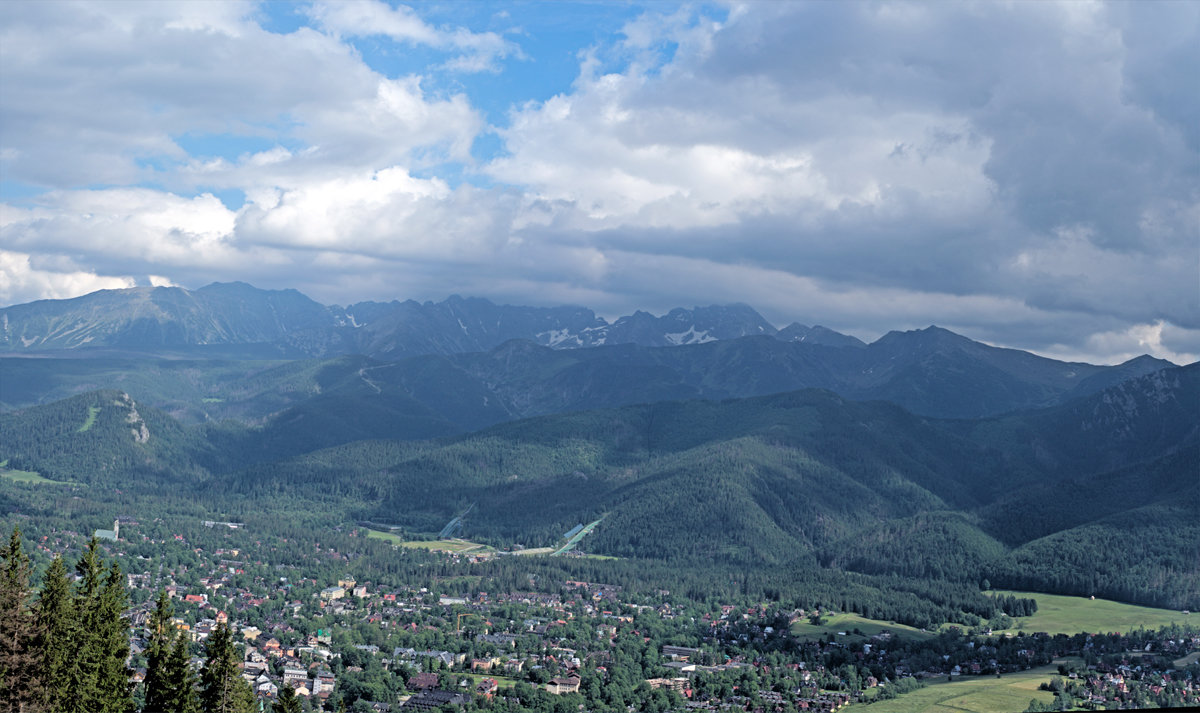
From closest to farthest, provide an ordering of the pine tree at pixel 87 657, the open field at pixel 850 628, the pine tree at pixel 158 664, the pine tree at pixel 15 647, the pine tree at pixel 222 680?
the pine tree at pixel 15 647
the pine tree at pixel 87 657
the pine tree at pixel 222 680
the pine tree at pixel 158 664
the open field at pixel 850 628

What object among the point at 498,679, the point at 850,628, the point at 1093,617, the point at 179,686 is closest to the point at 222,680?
the point at 179,686

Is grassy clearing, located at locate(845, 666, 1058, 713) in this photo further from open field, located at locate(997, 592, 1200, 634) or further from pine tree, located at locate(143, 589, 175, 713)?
pine tree, located at locate(143, 589, 175, 713)

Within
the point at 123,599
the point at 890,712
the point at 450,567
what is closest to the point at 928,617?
the point at 890,712

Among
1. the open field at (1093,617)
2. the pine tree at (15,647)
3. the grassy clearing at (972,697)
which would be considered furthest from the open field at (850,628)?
the pine tree at (15,647)

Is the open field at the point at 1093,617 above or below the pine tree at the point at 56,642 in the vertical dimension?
below

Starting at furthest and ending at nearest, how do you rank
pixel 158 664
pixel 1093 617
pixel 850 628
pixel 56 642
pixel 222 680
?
pixel 1093 617, pixel 850 628, pixel 158 664, pixel 222 680, pixel 56 642

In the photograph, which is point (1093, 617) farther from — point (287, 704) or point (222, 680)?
point (222, 680)

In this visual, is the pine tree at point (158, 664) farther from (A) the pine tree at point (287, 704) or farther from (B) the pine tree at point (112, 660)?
(A) the pine tree at point (287, 704)

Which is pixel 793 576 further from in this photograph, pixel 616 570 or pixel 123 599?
pixel 123 599
